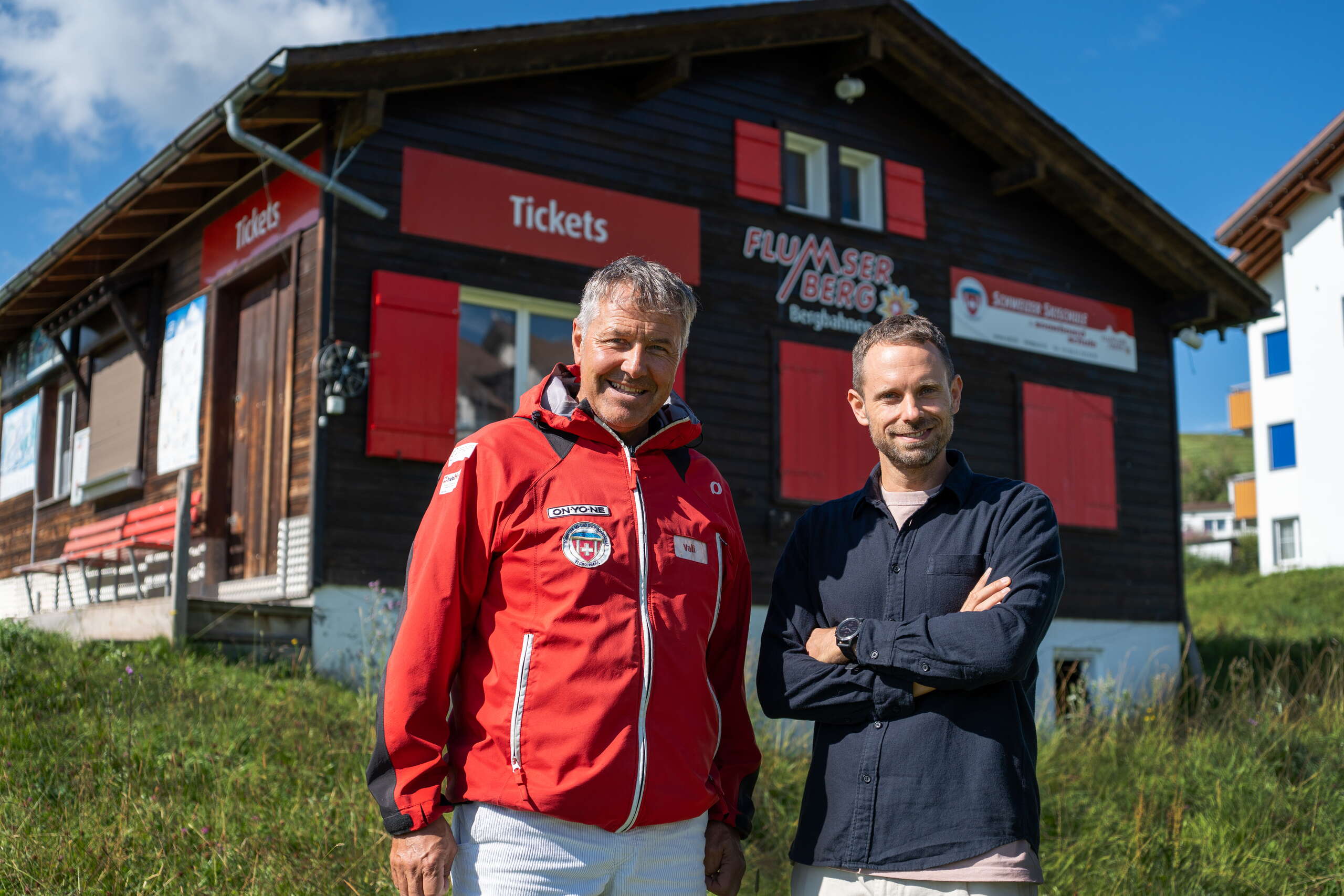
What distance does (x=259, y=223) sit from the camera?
34.7ft

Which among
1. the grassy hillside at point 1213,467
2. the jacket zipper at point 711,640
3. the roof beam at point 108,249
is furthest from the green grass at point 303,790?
the grassy hillside at point 1213,467

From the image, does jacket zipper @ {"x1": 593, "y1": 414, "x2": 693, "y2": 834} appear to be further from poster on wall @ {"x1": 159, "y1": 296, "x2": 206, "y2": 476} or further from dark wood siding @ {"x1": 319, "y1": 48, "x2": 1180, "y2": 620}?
poster on wall @ {"x1": 159, "y1": 296, "x2": 206, "y2": 476}

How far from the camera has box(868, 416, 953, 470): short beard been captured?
307 cm

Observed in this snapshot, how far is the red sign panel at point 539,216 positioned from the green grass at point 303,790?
12.2 feet

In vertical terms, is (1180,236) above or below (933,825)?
above

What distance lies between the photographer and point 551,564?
8.96ft

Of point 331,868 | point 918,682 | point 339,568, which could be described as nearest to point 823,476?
point 339,568

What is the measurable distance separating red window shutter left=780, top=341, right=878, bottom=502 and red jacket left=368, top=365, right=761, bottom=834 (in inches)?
342

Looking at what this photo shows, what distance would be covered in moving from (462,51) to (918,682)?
8057 millimetres

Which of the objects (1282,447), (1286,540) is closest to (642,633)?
(1282,447)

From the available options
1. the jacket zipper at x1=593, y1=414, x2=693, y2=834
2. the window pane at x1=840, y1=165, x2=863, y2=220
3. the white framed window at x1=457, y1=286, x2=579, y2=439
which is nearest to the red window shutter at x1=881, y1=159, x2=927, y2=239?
the window pane at x1=840, y1=165, x2=863, y2=220

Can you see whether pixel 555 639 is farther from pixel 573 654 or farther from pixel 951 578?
pixel 951 578

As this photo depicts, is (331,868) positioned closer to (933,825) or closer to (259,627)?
(933,825)

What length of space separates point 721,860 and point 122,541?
28.2 ft
